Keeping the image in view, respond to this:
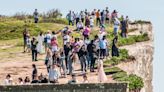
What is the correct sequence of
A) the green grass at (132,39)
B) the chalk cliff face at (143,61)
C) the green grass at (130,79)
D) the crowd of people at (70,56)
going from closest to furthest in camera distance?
the crowd of people at (70,56) → the green grass at (130,79) → the chalk cliff face at (143,61) → the green grass at (132,39)

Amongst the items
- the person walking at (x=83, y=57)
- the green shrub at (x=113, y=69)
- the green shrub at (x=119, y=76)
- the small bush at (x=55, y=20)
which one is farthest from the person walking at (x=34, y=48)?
the small bush at (x=55, y=20)

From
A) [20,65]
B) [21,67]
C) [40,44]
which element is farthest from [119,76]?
[40,44]

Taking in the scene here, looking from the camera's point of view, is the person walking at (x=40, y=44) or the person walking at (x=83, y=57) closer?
the person walking at (x=83, y=57)

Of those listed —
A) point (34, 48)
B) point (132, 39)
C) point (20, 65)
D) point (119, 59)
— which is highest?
point (132, 39)

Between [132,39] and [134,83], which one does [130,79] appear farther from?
[132,39]

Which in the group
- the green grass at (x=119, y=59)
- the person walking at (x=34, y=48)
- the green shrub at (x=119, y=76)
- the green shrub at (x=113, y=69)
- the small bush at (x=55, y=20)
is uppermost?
the small bush at (x=55, y=20)

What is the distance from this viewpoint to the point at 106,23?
51750 mm

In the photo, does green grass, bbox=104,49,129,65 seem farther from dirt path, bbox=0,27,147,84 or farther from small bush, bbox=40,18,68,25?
small bush, bbox=40,18,68,25

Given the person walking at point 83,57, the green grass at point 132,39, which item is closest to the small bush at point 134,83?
the person walking at point 83,57

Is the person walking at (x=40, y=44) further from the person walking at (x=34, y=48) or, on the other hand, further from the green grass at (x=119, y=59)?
the green grass at (x=119, y=59)

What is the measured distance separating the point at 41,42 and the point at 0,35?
12839mm

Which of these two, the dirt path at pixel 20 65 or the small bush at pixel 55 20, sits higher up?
the small bush at pixel 55 20

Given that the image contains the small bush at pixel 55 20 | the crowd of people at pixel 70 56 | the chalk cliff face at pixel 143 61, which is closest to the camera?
the crowd of people at pixel 70 56

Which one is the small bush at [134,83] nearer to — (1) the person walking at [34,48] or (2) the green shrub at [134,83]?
(2) the green shrub at [134,83]
